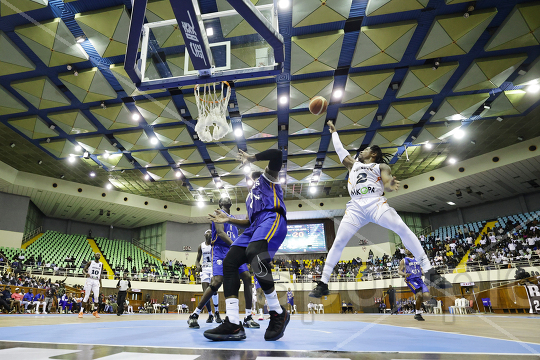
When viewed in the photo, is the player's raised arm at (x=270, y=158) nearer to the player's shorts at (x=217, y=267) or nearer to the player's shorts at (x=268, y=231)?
the player's shorts at (x=268, y=231)

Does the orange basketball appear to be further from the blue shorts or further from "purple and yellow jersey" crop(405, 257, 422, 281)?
"purple and yellow jersey" crop(405, 257, 422, 281)

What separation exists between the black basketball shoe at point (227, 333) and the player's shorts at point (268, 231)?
2.26 feet

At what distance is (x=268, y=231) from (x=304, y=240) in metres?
24.1

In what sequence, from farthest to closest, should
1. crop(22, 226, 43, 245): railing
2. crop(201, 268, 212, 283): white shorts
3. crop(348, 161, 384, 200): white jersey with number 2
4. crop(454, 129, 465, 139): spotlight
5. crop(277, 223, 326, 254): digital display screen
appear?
1. crop(277, 223, 326, 254): digital display screen
2. crop(22, 226, 43, 245): railing
3. crop(454, 129, 465, 139): spotlight
4. crop(201, 268, 212, 283): white shorts
5. crop(348, 161, 384, 200): white jersey with number 2

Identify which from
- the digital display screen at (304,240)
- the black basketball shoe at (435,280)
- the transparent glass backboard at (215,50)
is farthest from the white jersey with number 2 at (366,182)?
the digital display screen at (304,240)

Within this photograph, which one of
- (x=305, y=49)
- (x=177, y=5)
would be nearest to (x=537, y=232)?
(x=305, y=49)

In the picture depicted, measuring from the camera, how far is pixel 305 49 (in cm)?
923

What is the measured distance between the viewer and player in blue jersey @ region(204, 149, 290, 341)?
8.80 feet

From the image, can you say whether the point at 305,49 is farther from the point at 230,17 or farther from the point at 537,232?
the point at 537,232

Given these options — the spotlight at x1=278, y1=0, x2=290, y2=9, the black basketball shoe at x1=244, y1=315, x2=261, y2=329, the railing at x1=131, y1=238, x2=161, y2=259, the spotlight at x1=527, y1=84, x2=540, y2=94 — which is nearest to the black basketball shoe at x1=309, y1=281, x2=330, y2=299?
the black basketball shoe at x1=244, y1=315, x2=261, y2=329

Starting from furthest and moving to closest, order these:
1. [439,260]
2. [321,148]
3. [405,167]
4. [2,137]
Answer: [405,167]
[439,260]
[321,148]
[2,137]

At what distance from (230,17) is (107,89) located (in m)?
6.39

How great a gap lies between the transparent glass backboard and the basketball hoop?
1248mm

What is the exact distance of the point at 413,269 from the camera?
7008 millimetres
